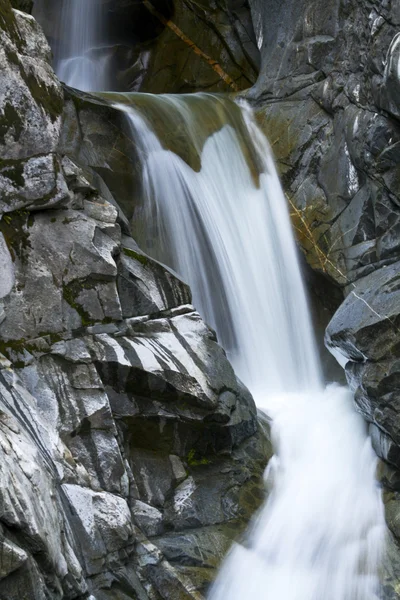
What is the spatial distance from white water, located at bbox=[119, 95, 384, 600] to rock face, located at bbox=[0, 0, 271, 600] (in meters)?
0.34

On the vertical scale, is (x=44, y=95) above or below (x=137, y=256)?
above

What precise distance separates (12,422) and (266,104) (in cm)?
683

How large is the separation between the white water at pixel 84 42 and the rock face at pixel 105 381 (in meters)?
6.85

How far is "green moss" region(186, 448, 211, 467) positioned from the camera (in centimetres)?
570

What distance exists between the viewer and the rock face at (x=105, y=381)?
4875 mm

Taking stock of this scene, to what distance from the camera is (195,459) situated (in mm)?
5727

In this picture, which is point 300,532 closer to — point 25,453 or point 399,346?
point 399,346

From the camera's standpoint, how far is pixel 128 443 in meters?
5.45

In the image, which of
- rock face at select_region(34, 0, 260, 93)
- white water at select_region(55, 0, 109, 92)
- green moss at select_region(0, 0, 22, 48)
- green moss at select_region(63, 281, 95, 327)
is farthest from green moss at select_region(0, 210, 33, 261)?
white water at select_region(55, 0, 109, 92)

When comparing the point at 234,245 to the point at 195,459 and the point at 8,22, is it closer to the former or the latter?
the point at 195,459

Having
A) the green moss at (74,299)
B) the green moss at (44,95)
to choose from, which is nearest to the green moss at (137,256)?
the green moss at (74,299)

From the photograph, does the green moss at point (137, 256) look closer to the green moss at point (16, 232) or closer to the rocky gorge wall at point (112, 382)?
the rocky gorge wall at point (112, 382)

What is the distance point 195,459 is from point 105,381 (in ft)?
3.27

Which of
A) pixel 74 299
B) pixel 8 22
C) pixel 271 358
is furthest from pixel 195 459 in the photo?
pixel 8 22
